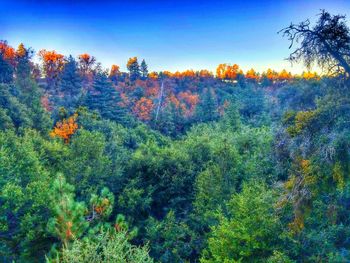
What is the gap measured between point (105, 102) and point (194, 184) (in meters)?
24.7

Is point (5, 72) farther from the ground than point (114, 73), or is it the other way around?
point (114, 73)

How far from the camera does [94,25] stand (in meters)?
31.6

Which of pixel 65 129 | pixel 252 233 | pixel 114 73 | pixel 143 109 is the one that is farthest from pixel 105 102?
pixel 252 233

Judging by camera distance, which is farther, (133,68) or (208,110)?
(133,68)

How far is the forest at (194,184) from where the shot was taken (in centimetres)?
812

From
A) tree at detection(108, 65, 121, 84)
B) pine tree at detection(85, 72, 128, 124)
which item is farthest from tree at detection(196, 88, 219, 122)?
tree at detection(108, 65, 121, 84)

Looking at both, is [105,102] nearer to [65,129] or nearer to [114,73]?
[65,129]

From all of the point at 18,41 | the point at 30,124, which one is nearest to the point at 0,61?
the point at 18,41

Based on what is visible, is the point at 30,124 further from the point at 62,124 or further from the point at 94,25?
the point at 94,25

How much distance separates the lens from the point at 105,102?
40156 mm

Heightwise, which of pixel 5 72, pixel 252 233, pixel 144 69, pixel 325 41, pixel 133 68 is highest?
pixel 133 68

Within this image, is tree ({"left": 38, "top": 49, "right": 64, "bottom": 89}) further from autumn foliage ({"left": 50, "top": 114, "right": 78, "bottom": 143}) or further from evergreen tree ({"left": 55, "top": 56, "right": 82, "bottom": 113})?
autumn foliage ({"left": 50, "top": 114, "right": 78, "bottom": 143})

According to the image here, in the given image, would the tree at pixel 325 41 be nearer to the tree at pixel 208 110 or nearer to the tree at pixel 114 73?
the tree at pixel 208 110

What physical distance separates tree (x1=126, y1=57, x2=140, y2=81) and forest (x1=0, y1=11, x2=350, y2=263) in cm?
2625
